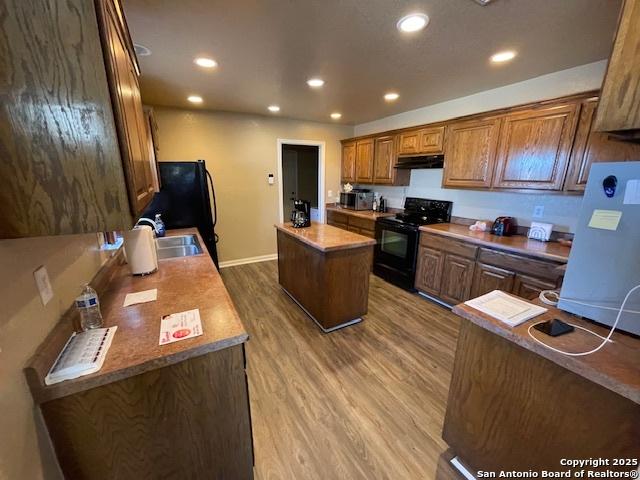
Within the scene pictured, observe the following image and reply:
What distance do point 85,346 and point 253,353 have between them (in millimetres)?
1468

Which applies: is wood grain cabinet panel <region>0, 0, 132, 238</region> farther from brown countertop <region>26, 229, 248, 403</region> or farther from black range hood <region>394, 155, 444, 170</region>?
black range hood <region>394, 155, 444, 170</region>

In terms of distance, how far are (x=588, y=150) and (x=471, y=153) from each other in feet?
3.13

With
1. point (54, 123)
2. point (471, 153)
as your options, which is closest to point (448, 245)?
point (471, 153)

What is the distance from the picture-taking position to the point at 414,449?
147 cm

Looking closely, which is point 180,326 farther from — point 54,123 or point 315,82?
point 315,82

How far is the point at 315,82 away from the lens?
2.62 metres

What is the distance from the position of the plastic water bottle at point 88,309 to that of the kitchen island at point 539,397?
5.30ft

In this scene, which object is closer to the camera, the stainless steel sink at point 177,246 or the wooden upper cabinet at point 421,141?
the stainless steel sink at point 177,246

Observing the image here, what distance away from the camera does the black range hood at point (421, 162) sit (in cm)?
323

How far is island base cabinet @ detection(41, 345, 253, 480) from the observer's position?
→ 2.84 ft

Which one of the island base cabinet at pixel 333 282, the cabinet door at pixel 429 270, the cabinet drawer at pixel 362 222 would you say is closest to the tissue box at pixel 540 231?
the cabinet door at pixel 429 270

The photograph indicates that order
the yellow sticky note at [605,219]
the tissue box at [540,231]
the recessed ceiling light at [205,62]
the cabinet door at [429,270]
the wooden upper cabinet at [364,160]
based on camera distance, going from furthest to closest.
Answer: the wooden upper cabinet at [364,160]
the cabinet door at [429,270]
the tissue box at [540,231]
the recessed ceiling light at [205,62]
the yellow sticky note at [605,219]

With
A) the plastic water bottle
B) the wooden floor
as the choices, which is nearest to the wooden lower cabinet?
the wooden floor

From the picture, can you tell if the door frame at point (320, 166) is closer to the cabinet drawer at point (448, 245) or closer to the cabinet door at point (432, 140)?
the cabinet door at point (432, 140)
